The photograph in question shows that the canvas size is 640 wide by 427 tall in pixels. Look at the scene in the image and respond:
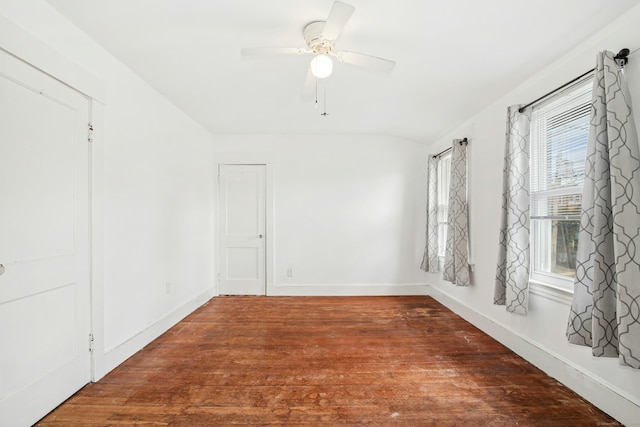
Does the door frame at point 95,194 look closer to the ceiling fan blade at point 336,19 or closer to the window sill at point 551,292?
the ceiling fan blade at point 336,19

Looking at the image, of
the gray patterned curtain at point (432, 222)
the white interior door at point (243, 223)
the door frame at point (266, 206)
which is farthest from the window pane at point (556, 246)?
the white interior door at point (243, 223)

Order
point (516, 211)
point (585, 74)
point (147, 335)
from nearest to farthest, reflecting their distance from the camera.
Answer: point (585, 74) < point (516, 211) < point (147, 335)

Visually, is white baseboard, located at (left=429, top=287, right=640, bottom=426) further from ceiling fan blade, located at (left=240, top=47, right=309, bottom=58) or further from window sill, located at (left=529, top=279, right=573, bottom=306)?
ceiling fan blade, located at (left=240, top=47, right=309, bottom=58)

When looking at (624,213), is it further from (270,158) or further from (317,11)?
(270,158)

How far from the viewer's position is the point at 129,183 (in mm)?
2312

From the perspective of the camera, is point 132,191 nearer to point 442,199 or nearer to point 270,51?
point 270,51

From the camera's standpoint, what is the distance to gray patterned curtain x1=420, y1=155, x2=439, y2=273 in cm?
385

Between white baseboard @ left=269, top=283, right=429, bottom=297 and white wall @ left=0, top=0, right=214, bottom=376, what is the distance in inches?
50.4

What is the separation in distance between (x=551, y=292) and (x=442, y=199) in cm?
206

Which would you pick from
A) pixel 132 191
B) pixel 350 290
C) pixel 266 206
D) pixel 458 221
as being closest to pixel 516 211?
pixel 458 221

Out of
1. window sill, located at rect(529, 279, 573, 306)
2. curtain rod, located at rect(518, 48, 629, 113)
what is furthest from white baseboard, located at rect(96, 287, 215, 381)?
curtain rod, located at rect(518, 48, 629, 113)

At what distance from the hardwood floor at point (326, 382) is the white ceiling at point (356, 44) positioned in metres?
2.29

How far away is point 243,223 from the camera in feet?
13.5

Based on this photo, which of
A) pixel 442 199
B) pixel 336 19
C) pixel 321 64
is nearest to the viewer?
pixel 336 19
